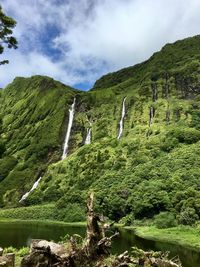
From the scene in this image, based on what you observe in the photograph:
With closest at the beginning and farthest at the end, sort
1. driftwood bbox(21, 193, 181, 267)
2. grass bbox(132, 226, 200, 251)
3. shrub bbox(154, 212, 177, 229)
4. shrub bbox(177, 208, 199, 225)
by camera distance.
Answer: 1. driftwood bbox(21, 193, 181, 267)
2. grass bbox(132, 226, 200, 251)
3. shrub bbox(177, 208, 199, 225)
4. shrub bbox(154, 212, 177, 229)

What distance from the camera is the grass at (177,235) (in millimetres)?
104200

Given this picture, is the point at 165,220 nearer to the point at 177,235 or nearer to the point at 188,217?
the point at 188,217

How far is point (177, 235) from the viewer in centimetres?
12000

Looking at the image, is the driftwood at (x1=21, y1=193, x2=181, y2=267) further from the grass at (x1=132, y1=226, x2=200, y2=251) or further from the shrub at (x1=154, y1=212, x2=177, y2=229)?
the shrub at (x1=154, y1=212, x2=177, y2=229)

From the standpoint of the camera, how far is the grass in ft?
342

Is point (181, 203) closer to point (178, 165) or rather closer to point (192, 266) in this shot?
point (178, 165)

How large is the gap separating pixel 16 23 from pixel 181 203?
123 m

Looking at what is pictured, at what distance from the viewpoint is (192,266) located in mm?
66312

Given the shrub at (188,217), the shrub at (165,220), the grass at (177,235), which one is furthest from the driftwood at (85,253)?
the shrub at (165,220)

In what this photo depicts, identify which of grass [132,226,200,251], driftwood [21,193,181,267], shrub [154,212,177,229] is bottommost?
driftwood [21,193,181,267]

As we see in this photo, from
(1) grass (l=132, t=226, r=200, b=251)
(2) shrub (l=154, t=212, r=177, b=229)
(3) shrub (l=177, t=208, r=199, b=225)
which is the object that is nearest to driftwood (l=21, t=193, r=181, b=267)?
(1) grass (l=132, t=226, r=200, b=251)

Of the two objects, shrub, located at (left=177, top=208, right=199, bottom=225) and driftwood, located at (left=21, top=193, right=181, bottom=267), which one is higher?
shrub, located at (left=177, top=208, right=199, bottom=225)

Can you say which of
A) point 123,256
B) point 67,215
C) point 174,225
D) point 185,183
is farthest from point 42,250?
point 67,215

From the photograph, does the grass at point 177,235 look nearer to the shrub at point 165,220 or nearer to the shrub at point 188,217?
the shrub at point 165,220
